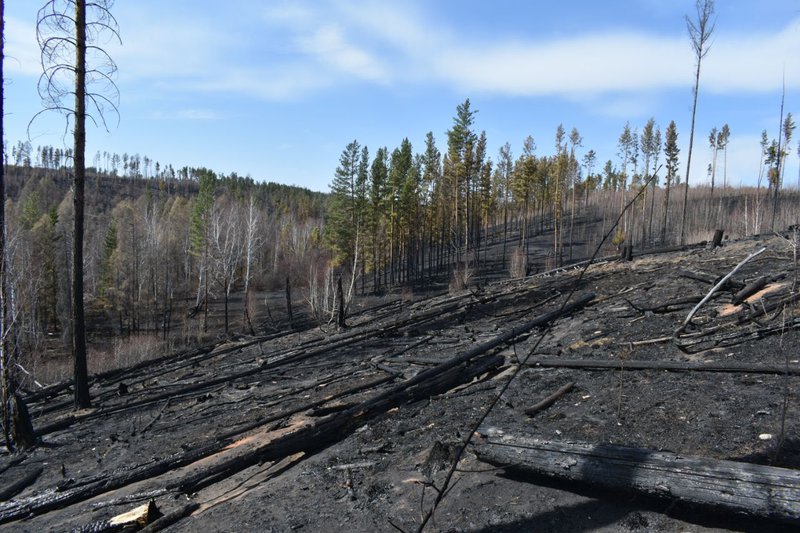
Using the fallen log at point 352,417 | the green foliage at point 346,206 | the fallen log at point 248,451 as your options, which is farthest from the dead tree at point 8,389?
the green foliage at point 346,206

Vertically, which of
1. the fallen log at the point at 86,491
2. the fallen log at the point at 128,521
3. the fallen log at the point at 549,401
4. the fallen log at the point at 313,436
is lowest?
the fallen log at the point at 86,491

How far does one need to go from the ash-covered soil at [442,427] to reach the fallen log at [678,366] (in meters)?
0.03

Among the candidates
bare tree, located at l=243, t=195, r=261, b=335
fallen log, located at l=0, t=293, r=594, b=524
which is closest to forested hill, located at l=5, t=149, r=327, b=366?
bare tree, located at l=243, t=195, r=261, b=335

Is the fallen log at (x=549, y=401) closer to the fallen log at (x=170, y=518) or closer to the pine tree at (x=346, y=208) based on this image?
the fallen log at (x=170, y=518)

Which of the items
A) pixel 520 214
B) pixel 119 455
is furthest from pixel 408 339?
pixel 520 214

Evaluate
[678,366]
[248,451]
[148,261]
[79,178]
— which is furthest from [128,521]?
[148,261]

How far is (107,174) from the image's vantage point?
144250mm

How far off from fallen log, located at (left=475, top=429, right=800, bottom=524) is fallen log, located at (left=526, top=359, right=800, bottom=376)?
2.38 m

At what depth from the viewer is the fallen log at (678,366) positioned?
5.78 m

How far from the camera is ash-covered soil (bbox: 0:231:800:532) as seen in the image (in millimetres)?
4156

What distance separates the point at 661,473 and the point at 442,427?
115 inches

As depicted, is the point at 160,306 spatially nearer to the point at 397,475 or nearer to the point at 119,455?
the point at 119,455

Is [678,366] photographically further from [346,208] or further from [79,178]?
[346,208]

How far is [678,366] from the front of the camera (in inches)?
252
